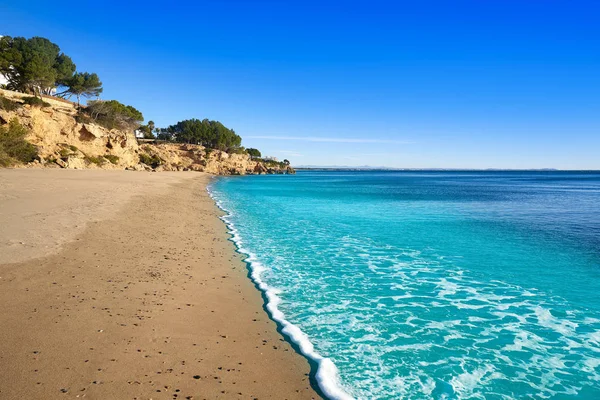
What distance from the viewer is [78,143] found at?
4850 cm

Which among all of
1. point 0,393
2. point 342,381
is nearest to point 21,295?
point 0,393

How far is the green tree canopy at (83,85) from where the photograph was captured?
66.6 m

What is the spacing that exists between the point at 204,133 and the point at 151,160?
151 ft

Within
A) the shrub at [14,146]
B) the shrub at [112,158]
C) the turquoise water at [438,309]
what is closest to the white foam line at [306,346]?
the turquoise water at [438,309]

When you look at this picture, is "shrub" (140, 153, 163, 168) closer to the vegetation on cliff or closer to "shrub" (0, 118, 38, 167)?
the vegetation on cliff

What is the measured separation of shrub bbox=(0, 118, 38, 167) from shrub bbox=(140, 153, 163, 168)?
29.3 metres

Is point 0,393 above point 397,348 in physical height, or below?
above

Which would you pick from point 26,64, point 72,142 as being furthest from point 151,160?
point 26,64

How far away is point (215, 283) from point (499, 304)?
676 cm

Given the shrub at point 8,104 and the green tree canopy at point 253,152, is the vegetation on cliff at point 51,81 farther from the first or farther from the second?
the green tree canopy at point 253,152

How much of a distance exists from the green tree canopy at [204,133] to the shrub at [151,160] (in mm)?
39335

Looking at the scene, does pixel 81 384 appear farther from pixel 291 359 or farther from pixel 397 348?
pixel 397 348

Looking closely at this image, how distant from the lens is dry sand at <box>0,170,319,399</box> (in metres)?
4.25

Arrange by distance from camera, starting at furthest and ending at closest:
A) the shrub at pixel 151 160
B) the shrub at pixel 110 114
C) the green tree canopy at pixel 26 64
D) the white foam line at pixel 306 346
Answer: the shrub at pixel 151 160 → the shrub at pixel 110 114 → the green tree canopy at pixel 26 64 → the white foam line at pixel 306 346
